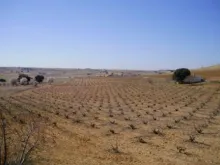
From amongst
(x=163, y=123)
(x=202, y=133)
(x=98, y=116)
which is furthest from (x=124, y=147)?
(x=98, y=116)

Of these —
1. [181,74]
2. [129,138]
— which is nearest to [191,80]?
[181,74]

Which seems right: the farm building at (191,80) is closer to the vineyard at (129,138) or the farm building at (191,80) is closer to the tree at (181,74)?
the tree at (181,74)

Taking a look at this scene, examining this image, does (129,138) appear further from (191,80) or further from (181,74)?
(181,74)

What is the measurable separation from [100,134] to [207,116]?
25.4ft

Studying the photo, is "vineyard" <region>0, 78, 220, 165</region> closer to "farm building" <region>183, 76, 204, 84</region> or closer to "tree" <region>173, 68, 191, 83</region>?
"farm building" <region>183, 76, 204, 84</region>

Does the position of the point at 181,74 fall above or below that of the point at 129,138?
above

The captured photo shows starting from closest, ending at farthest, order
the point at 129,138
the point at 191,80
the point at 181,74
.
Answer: the point at 129,138 < the point at 191,80 < the point at 181,74

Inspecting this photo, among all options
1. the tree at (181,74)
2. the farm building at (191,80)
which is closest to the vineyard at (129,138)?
the farm building at (191,80)

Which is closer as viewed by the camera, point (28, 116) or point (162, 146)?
point (162, 146)

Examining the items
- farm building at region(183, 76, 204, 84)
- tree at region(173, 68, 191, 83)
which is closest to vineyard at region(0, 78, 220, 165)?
farm building at region(183, 76, 204, 84)

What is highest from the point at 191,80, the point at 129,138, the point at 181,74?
the point at 181,74

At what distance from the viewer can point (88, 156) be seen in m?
10.5

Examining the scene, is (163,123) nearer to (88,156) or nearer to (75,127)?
(75,127)

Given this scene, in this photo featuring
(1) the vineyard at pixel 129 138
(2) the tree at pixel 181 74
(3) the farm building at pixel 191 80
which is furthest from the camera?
(2) the tree at pixel 181 74
